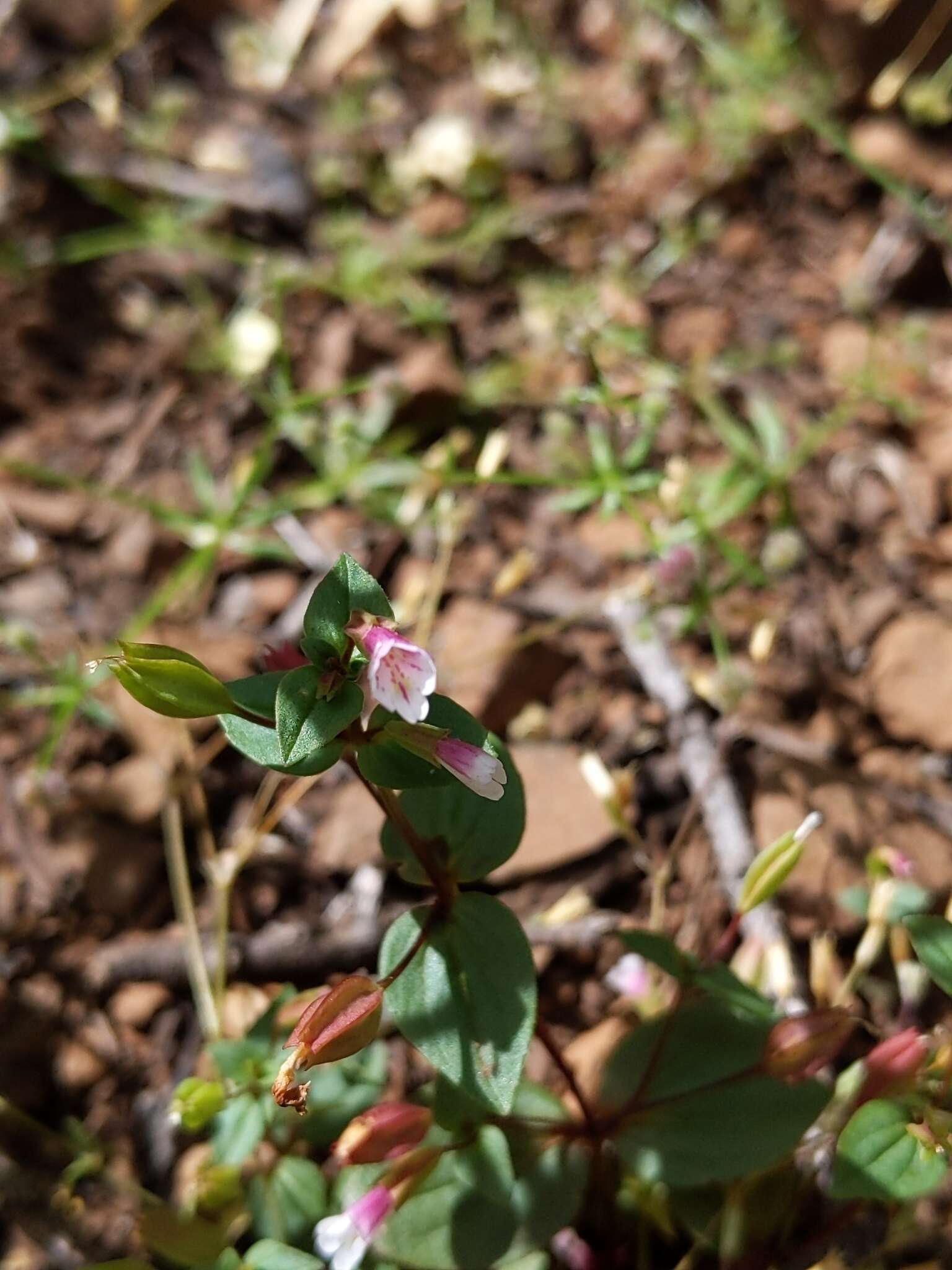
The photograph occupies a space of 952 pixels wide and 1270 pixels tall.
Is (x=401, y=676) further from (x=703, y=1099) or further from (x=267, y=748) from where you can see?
(x=703, y=1099)

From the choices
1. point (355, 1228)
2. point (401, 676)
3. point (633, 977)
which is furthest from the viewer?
point (633, 977)

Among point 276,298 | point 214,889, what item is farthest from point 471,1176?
point 276,298

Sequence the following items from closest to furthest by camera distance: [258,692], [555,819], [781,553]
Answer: [258,692] → [555,819] → [781,553]

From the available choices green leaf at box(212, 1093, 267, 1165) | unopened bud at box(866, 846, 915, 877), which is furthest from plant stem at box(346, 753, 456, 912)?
unopened bud at box(866, 846, 915, 877)

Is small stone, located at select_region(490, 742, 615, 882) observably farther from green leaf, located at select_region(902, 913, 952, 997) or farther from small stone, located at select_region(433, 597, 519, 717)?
green leaf, located at select_region(902, 913, 952, 997)

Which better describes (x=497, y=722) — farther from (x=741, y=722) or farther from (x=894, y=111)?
(x=894, y=111)

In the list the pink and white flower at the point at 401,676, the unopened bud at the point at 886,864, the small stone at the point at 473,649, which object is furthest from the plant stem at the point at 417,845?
the small stone at the point at 473,649

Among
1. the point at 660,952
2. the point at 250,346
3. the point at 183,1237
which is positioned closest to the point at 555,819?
the point at 660,952
